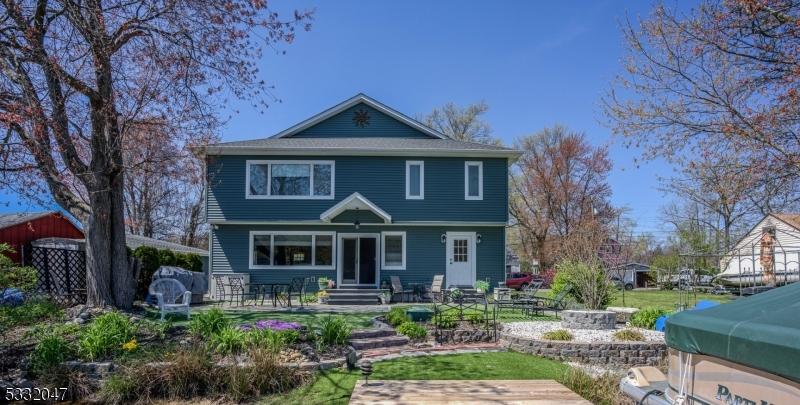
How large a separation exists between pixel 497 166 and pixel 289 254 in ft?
27.4

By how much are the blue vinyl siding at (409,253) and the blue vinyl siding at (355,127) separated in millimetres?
4041

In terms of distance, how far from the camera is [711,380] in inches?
124

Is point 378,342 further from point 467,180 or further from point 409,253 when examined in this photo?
point 467,180

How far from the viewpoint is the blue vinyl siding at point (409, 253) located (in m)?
18.0

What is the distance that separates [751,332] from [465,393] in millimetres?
2855

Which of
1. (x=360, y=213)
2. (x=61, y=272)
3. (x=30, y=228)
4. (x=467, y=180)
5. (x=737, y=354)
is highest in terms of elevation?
(x=467, y=180)

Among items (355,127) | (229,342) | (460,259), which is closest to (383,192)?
(355,127)

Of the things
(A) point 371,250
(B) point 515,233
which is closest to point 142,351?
(A) point 371,250

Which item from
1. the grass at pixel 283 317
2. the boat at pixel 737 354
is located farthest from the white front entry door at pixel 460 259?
the boat at pixel 737 354

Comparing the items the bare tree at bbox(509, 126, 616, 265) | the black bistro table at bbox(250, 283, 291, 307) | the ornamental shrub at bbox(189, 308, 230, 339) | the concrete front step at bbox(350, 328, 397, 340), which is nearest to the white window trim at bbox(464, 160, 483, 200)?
the black bistro table at bbox(250, 283, 291, 307)

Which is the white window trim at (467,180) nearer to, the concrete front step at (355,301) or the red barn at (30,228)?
the concrete front step at (355,301)

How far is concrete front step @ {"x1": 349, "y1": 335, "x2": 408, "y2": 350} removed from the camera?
29.0 ft

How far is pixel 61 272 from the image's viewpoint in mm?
12711

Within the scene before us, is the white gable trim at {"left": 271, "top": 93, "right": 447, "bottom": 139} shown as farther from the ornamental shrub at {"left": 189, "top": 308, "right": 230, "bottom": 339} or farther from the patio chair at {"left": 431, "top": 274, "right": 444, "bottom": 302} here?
the ornamental shrub at {"left": 189, "top": 308, "right": 230, "bottom": 339}
